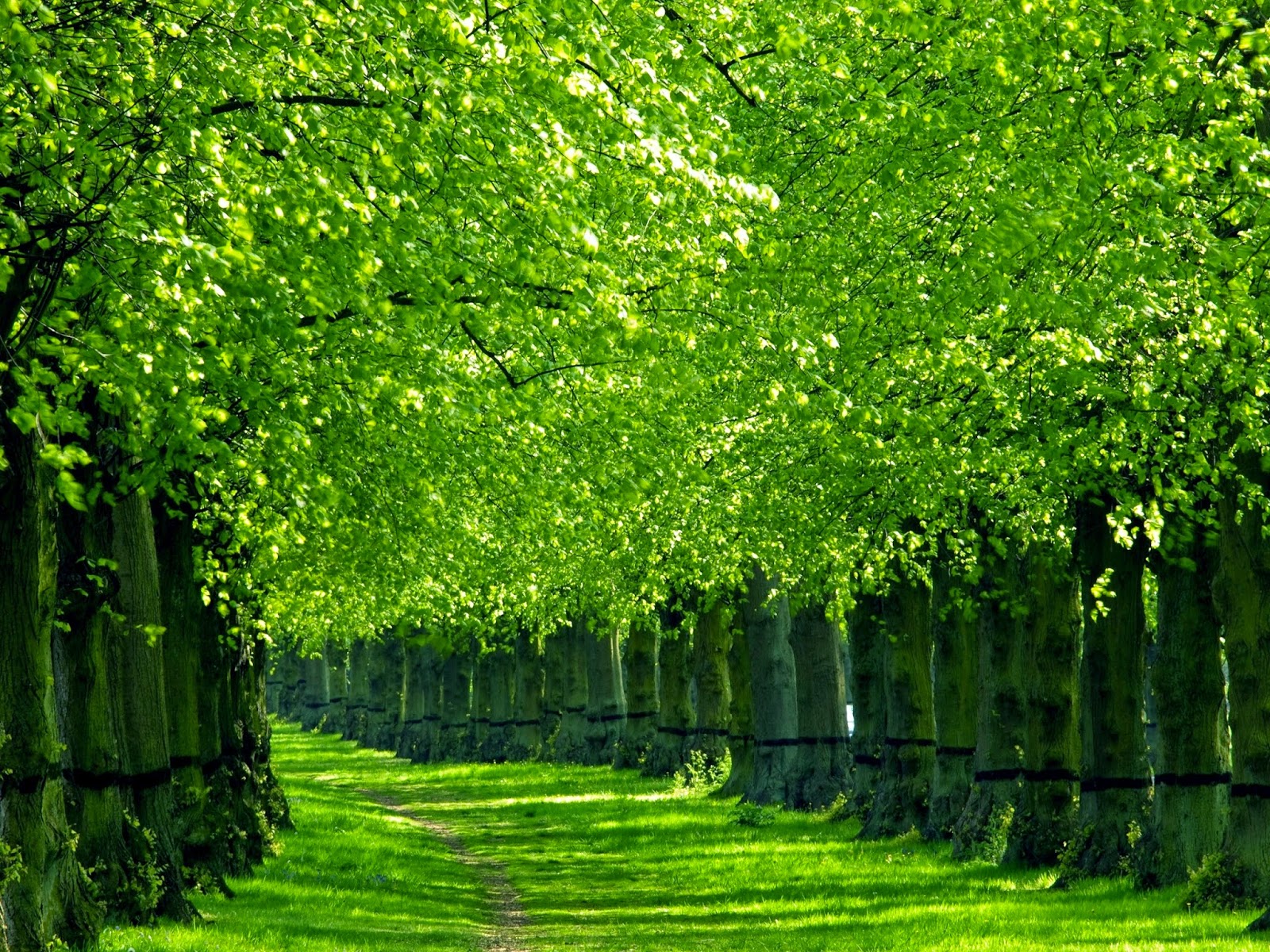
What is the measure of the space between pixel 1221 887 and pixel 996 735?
6.72m

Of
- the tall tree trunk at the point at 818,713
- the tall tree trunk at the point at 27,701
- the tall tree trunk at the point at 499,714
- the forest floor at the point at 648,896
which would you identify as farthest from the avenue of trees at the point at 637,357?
the tall tree trunk at the point at 499,714

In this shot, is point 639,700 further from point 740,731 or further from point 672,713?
point 740,731

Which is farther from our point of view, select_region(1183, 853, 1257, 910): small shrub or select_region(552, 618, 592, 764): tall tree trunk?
select_region(552, 618, 592, 764): tall tree trunk

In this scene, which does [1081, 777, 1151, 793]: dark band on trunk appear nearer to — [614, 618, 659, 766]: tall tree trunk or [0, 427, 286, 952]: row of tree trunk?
[0, 427, 286, 952]: row of tree trunk

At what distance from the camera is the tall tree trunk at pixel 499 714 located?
5675 cm

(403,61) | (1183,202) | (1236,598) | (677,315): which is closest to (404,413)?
(677,315)

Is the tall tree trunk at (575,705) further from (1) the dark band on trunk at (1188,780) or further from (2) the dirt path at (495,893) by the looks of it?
(1) the dark band on trunk at (1188,780)

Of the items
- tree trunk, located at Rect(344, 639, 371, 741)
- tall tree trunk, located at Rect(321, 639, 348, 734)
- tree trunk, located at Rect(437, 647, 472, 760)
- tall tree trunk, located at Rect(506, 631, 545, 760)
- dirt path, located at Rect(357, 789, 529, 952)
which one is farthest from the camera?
tall tree trunk, located at Rect(321, 639, 348, 734)

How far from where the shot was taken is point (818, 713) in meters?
30.8

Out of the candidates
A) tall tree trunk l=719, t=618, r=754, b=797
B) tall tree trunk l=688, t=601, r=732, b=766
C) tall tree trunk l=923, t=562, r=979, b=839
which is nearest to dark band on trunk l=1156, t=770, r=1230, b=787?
tall tree trunk l=923, t=562, r=979, b=839

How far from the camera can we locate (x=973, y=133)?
1380 cm

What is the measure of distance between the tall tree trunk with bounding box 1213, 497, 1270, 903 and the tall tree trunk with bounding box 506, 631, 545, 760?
3875 cm

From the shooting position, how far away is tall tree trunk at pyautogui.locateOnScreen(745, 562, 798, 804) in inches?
1253

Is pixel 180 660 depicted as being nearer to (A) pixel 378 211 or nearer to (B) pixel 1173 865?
(A) pixel 378 211
